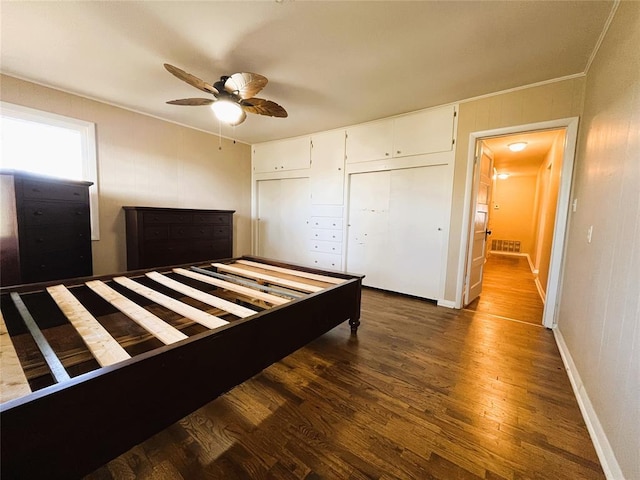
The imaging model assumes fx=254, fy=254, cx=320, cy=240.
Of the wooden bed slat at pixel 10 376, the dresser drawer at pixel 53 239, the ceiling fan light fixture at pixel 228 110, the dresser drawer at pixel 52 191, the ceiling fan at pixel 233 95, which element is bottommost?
the wooden bed slat at pixel 10 376

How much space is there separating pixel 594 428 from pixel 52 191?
4247 millimetres

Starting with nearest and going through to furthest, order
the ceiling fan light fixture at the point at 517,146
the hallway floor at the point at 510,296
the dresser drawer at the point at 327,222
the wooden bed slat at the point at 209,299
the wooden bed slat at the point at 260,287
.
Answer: the wooden bed slat at the point at 209,299, the wooden bed slat at the point at 260,287, the hallway floor at the point at 510,296, the dresser drawer at the point at 327,222, the ceiling fan light fixture at the point at 517,146

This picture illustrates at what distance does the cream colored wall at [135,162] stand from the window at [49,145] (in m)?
0.08

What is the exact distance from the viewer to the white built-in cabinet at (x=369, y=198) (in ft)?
10.2

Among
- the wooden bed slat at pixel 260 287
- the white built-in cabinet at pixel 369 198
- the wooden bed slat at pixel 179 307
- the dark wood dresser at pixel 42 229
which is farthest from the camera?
the white built-in cabinet at pixel 369 198

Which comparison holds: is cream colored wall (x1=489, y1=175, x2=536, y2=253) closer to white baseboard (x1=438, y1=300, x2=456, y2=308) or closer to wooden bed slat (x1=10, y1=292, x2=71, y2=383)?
white baseboard (x1=438, y1=300, x2=456, y2=308)

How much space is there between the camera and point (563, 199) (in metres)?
2.40

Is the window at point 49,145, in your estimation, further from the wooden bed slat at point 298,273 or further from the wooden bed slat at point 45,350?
the wooden bed slat at point 298,273

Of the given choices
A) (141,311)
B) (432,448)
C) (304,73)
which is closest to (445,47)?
(304,73)

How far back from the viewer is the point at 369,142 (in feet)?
11.7

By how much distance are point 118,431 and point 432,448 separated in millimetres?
1246

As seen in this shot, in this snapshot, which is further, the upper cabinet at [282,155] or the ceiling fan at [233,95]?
the upper cabinet at [282,155]

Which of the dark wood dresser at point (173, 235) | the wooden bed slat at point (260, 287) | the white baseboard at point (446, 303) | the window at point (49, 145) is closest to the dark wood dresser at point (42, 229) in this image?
the window at point (49, 145)

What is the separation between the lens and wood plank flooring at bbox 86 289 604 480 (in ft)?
3.45
